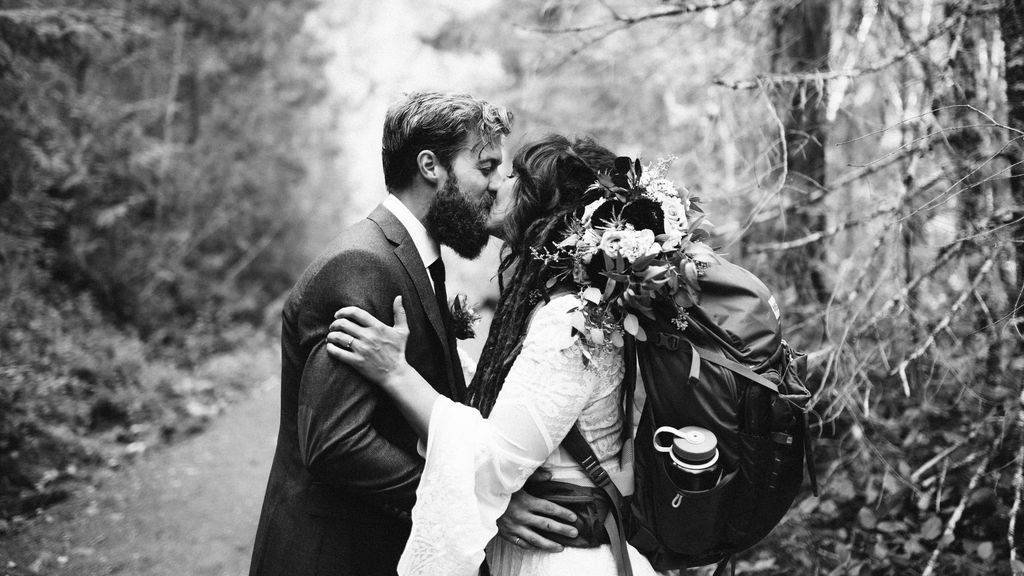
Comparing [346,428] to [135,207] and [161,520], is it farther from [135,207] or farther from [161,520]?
[135,207]

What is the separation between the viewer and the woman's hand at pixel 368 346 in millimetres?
1979

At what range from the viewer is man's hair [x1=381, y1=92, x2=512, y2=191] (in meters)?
2.37

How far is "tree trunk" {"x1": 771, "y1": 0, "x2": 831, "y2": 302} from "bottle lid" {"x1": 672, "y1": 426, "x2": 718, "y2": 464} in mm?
2511

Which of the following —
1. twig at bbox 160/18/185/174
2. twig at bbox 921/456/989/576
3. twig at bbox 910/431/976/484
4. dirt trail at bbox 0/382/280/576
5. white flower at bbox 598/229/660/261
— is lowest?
dirt trail at bbox 0/382/280/576

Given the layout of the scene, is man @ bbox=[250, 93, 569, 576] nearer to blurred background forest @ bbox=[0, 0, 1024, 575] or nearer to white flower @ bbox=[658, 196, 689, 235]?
blurred background forest @ bbox=[0, 0, 1024, 575]

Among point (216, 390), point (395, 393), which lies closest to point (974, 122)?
point (395, 393)

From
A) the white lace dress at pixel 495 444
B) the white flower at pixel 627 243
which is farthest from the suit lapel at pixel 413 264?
the white flower at pixel 627 243

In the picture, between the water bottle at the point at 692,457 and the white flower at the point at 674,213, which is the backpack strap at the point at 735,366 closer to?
the water bottle at the point at 692,457

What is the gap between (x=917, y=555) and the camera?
10.8ft

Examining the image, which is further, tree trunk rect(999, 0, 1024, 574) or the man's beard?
tree trunk rect(999, 0, 1024, 574)

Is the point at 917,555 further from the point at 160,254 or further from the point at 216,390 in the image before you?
the point at 160,254

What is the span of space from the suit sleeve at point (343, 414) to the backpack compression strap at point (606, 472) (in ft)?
1.53

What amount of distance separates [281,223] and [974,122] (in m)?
9.94

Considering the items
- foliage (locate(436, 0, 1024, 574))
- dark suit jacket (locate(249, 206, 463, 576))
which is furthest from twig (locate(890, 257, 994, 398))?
dark suit jacket (locate(249, 206, 463, 576))
